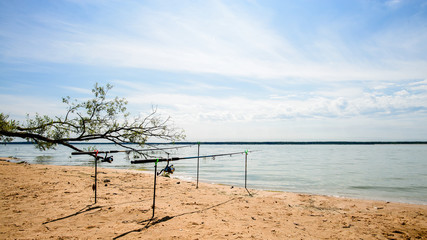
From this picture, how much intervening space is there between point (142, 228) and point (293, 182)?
1249 cm

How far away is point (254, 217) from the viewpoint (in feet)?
20.8

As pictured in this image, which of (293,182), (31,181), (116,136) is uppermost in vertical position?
(116,136)

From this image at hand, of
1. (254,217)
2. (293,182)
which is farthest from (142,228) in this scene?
(293,182)

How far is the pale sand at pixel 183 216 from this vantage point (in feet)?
16.3

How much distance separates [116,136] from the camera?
13414 millimetres

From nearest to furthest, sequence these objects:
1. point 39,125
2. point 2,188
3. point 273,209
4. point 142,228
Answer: point 142,228 → point 273,209 → point 2,188 → point 39,125

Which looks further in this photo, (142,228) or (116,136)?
(116,136)

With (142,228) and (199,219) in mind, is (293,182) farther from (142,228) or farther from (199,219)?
(142,228)

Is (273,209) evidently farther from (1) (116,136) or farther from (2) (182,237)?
(1) (116,136)

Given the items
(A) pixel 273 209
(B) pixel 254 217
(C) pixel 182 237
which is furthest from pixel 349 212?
(C) pixel 182 237

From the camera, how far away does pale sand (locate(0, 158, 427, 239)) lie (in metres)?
4.96

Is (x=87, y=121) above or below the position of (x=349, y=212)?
above

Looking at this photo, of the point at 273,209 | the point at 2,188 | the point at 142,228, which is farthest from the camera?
the point at 2,188

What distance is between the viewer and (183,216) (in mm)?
6137
